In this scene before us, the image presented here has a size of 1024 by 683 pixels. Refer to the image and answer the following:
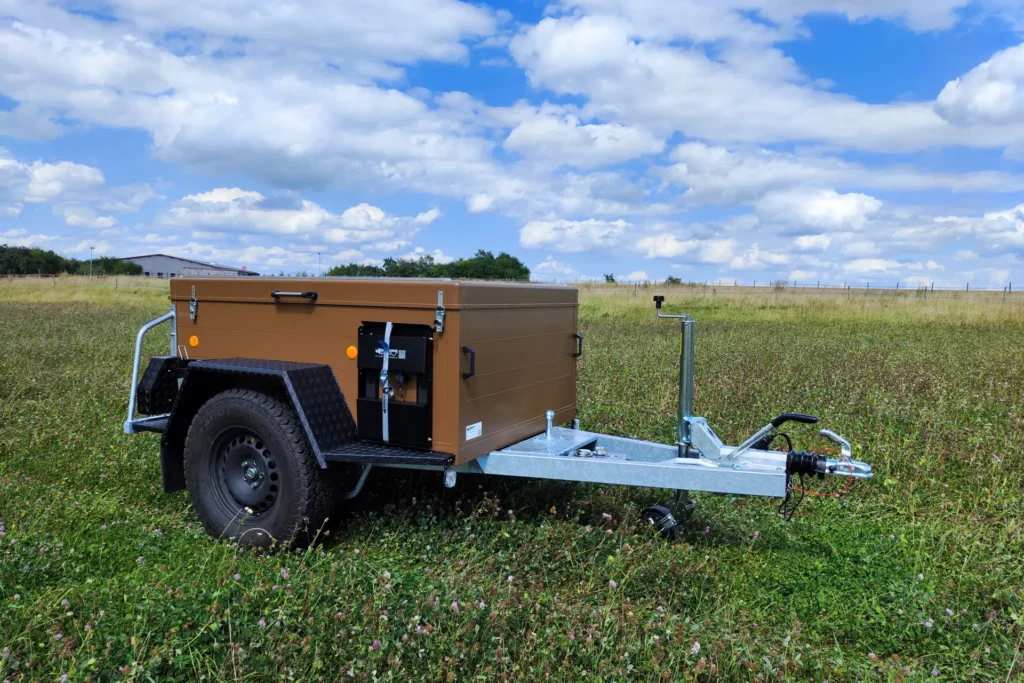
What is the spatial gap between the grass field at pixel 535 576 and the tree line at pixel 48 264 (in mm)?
73271

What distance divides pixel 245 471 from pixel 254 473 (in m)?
0.08

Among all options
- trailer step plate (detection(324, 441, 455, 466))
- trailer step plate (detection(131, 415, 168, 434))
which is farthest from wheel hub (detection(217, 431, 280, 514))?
trailer step plate (detection(131, 415, 168, 434))

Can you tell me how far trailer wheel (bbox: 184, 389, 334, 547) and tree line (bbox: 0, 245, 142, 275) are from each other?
73532 mm

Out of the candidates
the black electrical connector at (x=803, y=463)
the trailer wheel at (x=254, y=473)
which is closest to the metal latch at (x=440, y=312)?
the trailer wheel at (x=254, y=473)

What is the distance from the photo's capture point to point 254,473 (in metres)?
4.76

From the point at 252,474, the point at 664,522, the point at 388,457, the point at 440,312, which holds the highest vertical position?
the point at 440,312

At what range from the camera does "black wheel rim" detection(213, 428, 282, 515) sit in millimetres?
4668

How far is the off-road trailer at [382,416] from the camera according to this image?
4.32m

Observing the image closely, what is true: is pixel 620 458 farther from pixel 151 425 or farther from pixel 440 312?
pixel 151 425

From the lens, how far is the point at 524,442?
5176 mm

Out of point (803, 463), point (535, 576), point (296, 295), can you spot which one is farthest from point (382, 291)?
point (803, 463)

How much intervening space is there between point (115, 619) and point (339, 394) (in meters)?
1.81

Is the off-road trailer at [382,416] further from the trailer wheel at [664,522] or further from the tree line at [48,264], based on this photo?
the tree line at [48,264]

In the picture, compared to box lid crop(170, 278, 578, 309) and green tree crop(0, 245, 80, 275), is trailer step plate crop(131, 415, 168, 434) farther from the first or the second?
green tree crop(0, 245, 80, 275)
